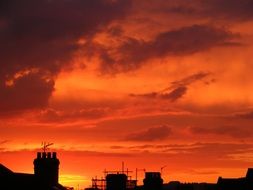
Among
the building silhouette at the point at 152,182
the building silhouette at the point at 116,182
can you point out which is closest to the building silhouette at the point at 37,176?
→ the building silhouette at the point at 116,182

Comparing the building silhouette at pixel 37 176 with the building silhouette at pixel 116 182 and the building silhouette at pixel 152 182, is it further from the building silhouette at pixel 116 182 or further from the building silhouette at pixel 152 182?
the building silhouette at pixel 152 182

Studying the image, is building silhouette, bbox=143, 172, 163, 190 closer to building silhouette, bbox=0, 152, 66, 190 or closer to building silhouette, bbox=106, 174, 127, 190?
building silhouette, bbox=106, 174, 127, 190

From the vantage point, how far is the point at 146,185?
3194 inches

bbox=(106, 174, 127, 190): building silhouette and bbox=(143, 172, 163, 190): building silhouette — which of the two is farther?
bbox=(143, 172, 163, 190): building silhouette

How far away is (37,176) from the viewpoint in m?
67.9

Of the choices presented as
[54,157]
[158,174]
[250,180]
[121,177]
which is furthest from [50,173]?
[250,180]

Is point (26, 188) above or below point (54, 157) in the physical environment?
below

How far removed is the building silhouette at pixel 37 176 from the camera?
187 feet

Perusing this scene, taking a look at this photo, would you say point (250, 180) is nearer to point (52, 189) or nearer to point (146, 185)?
point (146, 185)

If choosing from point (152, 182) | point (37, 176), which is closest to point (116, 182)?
point (152, 182)

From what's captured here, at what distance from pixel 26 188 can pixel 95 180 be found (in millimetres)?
50330

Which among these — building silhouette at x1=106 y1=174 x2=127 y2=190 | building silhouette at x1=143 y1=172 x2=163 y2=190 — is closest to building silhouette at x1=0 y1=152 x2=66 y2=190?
building silhouette at x1=106 y1=174 x2=127 y2=190

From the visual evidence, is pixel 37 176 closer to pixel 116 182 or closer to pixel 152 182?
pixel 116 182

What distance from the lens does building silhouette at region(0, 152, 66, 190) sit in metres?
56.9
